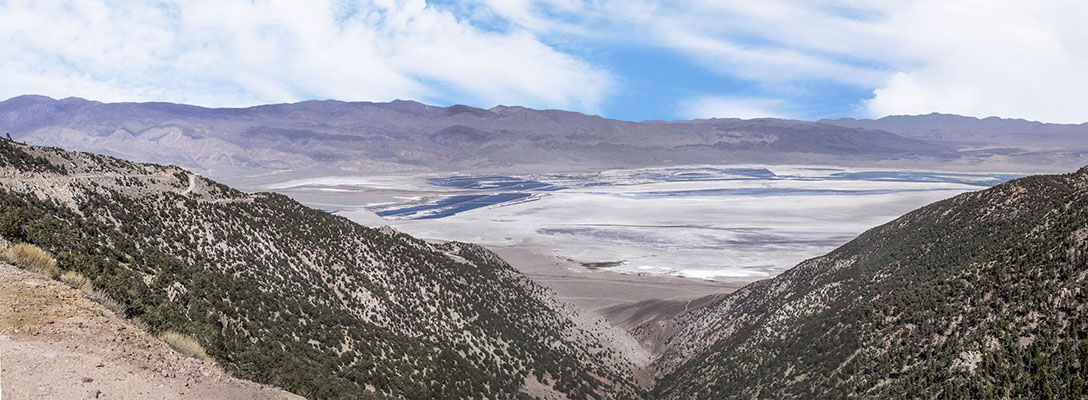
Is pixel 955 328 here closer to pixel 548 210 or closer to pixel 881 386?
pixel 881 386

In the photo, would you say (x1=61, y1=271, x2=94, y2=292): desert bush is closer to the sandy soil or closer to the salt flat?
the sandy soil

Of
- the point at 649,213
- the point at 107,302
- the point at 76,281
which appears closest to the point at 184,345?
the point at 107,302

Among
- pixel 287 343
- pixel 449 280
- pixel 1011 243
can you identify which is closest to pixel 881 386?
pixel 1011 243

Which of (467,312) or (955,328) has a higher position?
(955,328)

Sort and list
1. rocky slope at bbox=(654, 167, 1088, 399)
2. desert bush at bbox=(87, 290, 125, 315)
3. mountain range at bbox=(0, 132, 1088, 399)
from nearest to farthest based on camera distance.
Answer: desert bush at bbox=(87, 290, 125, 315)
mountain range at bbox=(0, 132, 1088, 399)
rocky slope at bbox=(654, 167, 1088, 399)

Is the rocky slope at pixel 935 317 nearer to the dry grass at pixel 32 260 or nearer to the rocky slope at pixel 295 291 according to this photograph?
the rocky slope at pixel 295 291

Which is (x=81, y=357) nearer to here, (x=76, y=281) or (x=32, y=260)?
(x=76, y=281)

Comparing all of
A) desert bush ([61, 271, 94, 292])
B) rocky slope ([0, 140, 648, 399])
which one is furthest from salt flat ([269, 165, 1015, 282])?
desert bush ([61, 271, 94, 292])
